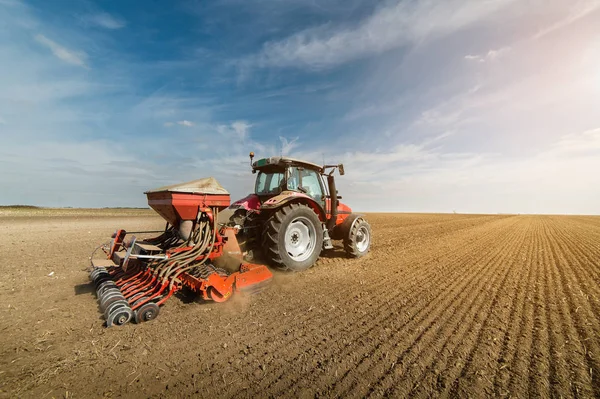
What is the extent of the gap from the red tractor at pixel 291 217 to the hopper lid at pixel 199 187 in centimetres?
81

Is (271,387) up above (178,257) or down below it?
below

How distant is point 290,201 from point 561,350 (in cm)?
416

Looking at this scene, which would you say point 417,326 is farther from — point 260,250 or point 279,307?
point 260,250

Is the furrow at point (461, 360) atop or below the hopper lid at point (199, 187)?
below

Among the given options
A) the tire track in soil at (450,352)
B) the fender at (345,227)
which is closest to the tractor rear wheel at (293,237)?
the fender at (345,227)

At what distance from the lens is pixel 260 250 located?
5.57 meters

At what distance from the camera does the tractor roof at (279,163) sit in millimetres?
5777

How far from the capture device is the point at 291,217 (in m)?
5.07

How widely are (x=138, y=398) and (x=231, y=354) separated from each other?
0.81 m

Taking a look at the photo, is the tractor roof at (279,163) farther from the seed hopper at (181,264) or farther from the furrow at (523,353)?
the furrow at (523,353)

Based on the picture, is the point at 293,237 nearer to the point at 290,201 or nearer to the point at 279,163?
the point at 290,201

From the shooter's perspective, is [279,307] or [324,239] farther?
[324,239]

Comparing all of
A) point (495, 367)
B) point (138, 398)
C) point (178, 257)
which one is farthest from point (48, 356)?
point (495, 367)

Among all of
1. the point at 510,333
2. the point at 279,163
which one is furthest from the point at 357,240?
the point at 510,333
